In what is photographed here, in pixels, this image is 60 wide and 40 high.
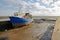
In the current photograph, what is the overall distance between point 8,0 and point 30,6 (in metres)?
0.46

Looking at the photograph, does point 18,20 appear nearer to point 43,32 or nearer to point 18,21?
point 18,21

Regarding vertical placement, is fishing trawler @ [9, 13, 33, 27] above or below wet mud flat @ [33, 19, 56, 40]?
above

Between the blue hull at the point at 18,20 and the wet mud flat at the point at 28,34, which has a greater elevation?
the blue hull at the point at 18,20

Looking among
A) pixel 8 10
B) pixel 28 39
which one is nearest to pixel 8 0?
pixel 8 10

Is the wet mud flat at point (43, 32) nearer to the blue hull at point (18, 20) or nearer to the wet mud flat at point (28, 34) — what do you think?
the wet mud flat at point (28, 34)

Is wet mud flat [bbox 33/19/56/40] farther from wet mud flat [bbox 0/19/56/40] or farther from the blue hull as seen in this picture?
the blue hull

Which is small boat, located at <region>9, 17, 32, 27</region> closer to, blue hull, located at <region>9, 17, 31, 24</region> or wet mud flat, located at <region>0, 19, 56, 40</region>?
blue hull, located at <region>9, 17, 31, 24</region>

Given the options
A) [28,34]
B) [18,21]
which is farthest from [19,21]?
[28,34]

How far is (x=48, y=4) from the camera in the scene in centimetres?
300

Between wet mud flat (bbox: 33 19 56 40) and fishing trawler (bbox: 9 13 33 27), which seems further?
fishing trawler (bbox: 9 13 33 27)

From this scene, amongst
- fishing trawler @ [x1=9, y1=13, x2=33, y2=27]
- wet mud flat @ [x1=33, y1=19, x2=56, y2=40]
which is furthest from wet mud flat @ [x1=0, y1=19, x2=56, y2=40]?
fishing trawler @ [x1=9, y1=13, x2=33, y2=27]

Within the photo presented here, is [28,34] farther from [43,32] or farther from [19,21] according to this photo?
[19,21]

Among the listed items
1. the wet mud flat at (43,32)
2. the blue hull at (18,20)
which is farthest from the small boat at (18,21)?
the wet mud flat at (43,32)

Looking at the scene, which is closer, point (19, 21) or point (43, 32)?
point (43, 32)
